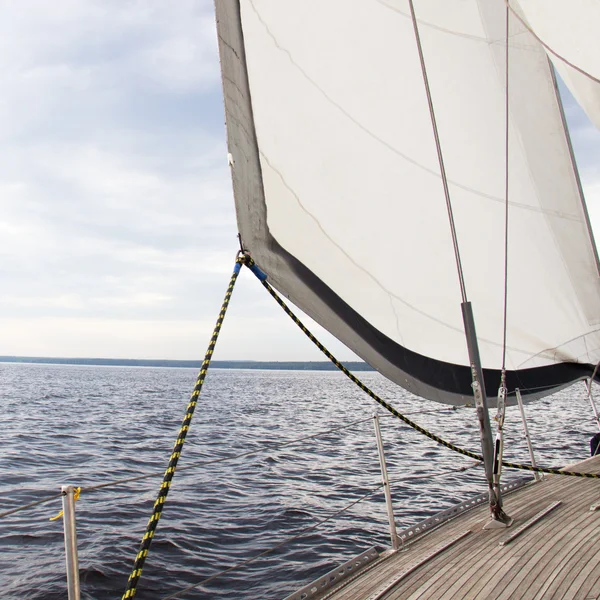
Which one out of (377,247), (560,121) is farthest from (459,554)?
(560,121)

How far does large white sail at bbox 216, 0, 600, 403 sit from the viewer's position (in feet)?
11.6

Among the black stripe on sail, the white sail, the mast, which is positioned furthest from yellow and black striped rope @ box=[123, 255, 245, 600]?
the white sail

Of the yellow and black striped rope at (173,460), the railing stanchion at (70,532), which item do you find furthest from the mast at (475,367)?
the railing stanchion at (70,532)

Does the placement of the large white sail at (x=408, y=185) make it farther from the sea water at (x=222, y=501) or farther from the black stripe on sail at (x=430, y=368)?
the sea water at (x=222, y=501)

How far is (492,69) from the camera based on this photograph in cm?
495

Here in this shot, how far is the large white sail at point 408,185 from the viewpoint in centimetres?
355

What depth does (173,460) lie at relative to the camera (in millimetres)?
2291

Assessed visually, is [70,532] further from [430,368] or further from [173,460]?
[430,368]

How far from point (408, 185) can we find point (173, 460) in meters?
2.99

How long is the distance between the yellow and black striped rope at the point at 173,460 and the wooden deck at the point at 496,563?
1.26 meters

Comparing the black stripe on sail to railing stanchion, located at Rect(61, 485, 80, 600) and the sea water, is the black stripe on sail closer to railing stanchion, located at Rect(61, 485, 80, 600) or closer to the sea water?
the sea water

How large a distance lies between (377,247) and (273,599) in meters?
4.12

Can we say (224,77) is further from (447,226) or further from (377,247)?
(447,226)

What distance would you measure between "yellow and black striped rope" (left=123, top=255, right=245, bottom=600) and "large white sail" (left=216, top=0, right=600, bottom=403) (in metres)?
0.58
